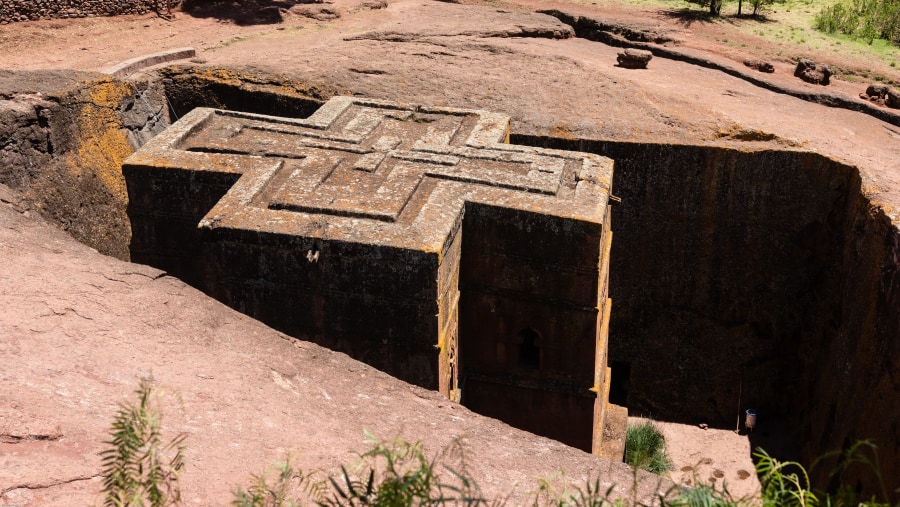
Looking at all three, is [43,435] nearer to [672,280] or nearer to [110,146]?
[110,146]

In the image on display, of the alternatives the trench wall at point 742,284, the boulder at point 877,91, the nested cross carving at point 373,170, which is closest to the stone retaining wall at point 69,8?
the nested cross carving at point 373,170

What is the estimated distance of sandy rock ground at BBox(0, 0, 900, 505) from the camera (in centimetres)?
351

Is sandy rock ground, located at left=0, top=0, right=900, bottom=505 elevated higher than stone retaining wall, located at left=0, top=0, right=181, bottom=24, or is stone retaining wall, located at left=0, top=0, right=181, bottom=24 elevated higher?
stone retaining wall, located at left=0, top=0, right=181, bottom=24

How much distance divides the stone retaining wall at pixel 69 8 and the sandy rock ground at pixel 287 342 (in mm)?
2258

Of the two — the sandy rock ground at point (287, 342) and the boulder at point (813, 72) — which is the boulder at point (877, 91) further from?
the boulder at point (813, 72)

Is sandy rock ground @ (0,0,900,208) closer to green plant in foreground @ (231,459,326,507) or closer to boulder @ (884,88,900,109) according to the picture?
boulder @ (884,88,900,109)

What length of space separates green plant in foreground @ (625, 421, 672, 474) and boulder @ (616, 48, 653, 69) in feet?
16.7

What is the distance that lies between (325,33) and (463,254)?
810 centimetres

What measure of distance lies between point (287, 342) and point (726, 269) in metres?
6.24

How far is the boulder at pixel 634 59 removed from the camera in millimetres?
11633

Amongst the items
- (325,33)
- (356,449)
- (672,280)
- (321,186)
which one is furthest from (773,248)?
(325,33)

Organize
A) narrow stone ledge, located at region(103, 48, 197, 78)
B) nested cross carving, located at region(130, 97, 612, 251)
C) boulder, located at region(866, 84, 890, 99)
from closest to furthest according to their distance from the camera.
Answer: nested cross carving, located at region(130, 97, 612, 251) → narrow stone ledge, located at region(103, 48, 197, 78) → boulder, located at region(866, 84, 890, 99)

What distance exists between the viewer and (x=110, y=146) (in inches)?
353

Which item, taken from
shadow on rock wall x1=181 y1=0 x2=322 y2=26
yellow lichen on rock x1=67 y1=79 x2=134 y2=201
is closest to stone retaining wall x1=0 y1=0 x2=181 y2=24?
shadow on rock wall x1=181 y1=0 x2=322 y2=26
